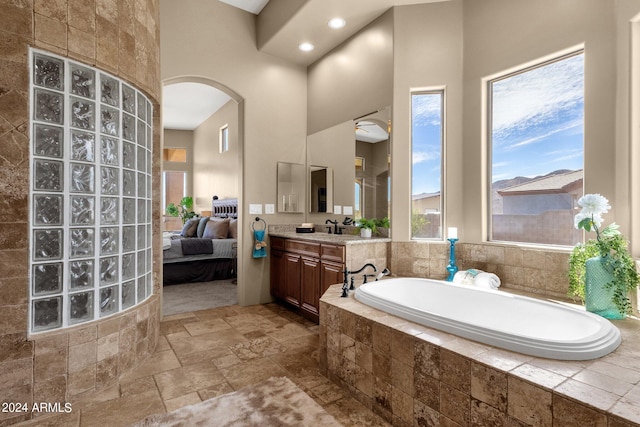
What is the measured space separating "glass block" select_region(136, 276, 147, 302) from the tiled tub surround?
1.49 meters

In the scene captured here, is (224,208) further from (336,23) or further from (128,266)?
(128,266)

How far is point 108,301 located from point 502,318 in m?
2.70

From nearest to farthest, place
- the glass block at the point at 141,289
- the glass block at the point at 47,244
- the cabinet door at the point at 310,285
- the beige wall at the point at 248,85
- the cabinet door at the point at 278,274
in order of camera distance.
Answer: the glass block at the point at 47,244 < the glass block at the point at 141,289 < the cabinet door at the point at 310,285 < the beige wall at the point at 248,85 < the cabinet door at the point at 278,274

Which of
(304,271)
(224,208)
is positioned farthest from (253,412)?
(224,208)

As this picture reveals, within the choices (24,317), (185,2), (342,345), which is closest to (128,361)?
(24,317)

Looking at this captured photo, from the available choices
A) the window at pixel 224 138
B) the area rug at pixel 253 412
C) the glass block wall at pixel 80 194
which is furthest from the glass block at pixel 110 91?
the window at pixel 224 138

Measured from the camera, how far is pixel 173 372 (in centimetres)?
239

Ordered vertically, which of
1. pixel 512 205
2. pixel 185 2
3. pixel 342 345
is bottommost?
pixel 342 345

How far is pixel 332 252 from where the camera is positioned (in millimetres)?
3213

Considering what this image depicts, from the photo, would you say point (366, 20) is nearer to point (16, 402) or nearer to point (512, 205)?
point (512, 205)

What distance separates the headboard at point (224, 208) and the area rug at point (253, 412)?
14.7 ft

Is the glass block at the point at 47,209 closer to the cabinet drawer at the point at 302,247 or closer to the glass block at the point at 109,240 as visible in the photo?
the glass block at the point at 109,240

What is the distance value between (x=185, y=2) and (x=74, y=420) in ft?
12.6

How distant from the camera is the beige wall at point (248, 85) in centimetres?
360
